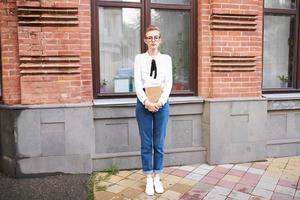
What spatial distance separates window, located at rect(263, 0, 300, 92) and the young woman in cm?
249

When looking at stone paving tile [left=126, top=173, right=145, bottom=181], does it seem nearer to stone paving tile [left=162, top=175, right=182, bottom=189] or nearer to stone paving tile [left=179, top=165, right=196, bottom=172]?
stone paving tile [left=162, top=175, right=182, bottom=189]

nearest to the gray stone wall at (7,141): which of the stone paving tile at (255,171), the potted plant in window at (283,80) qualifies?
the stone paving tile at (255,171)

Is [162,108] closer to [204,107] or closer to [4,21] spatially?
[204,107]

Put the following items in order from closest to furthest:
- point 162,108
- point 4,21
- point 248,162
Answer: point 162,108 → point 4,21 → point 248,162

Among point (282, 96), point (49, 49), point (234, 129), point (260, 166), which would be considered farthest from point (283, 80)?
point (49, 49)

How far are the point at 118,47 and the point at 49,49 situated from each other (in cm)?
110

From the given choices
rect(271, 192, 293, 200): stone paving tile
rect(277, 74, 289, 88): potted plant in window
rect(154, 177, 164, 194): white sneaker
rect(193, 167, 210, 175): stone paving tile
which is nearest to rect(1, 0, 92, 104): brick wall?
rect(154, 177, 164, 194): white sneaker

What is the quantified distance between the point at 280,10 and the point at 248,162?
263 centimetres

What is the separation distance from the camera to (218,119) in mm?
5105

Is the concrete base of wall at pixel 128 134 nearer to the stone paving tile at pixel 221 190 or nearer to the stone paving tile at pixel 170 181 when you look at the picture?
the stone paving tile at pixel 170 181

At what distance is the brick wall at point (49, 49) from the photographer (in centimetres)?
445

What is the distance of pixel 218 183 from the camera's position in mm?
4500

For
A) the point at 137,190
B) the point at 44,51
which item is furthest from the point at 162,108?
the point at 44,51

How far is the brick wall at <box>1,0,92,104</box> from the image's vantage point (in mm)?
4449
